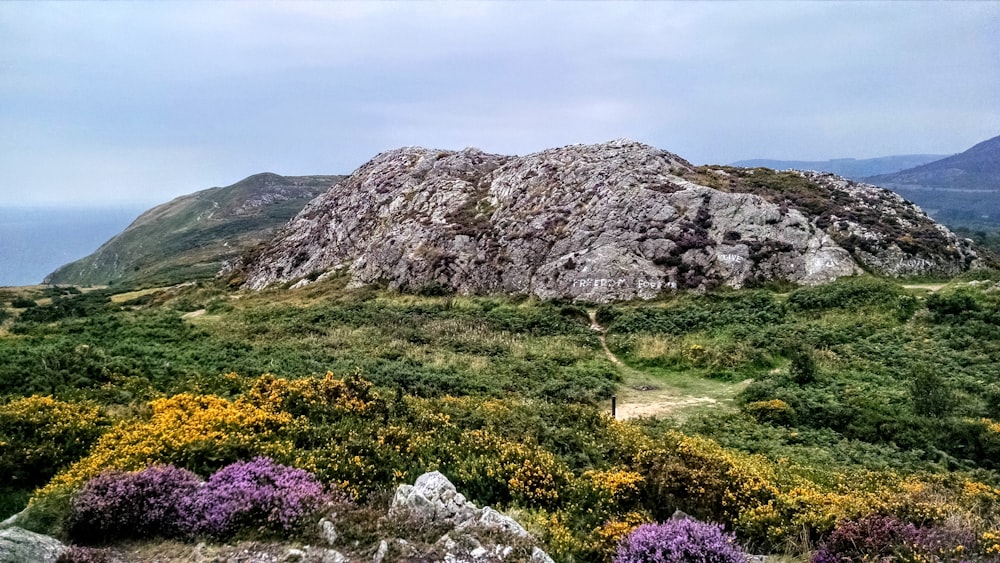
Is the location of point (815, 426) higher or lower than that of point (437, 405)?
lower

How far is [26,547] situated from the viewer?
5648 millimetres

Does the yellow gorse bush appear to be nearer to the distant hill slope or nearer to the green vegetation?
the green vegetation

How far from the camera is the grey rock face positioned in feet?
17.9

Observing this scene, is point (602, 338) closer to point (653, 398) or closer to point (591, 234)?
point (653, 398)

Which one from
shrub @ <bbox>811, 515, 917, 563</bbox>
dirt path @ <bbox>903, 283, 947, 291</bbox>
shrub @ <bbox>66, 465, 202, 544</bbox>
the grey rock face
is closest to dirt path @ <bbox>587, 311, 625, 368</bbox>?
shrub @ <bbox>811, 515, 917, 563</bbox>

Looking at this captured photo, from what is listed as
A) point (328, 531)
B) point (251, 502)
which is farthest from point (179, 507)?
point (328, 531)

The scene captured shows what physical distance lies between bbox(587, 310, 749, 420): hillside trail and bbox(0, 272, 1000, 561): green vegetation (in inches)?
7.7

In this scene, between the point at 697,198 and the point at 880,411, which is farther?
the point at 697,198

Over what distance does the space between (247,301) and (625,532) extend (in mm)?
47741

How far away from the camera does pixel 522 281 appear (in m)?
43.0

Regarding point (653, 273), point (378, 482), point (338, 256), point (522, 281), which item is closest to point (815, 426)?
point (378, 482)

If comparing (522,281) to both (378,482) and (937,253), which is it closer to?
(937,253)

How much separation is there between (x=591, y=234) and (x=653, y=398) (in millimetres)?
25355

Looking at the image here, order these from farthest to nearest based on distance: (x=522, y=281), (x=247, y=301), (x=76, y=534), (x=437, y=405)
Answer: (x=247, y=301) < (x=522, y=281) < (x=437, y=405) < (x=76, y=534)
